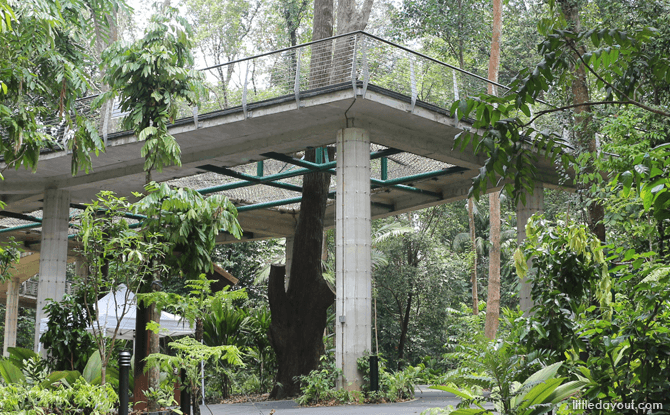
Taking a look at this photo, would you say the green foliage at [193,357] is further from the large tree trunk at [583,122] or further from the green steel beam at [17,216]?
the green steel beam at [17,216]

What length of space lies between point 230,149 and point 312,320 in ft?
14.6

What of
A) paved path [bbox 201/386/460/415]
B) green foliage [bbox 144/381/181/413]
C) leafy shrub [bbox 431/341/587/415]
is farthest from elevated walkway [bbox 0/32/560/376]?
leafy shrub [bbox 431/341/587/415]

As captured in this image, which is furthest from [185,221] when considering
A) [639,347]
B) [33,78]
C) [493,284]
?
[493,284]

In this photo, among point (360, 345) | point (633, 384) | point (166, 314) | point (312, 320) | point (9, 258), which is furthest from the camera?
point (312, 320)

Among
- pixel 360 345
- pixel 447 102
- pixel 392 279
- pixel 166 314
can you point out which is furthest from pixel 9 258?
pixel 392 279

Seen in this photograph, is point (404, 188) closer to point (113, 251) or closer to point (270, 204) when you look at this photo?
point (270, 204)

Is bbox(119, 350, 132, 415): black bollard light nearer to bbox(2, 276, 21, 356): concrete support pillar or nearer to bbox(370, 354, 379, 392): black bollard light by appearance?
bbox(370, 354, 379, 392): black bollard light

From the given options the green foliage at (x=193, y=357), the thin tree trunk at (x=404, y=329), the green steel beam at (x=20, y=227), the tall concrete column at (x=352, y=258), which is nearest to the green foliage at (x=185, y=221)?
the green foliage at (x=193, y=357)

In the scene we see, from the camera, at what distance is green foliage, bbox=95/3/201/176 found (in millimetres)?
9359

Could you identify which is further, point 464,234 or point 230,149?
point 464,234

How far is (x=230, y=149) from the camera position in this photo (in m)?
15.5

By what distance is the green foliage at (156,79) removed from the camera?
9359mm

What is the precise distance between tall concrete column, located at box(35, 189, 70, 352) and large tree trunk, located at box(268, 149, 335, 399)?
6.83 metres

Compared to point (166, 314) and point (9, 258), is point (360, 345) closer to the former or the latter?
point (166, 314)
